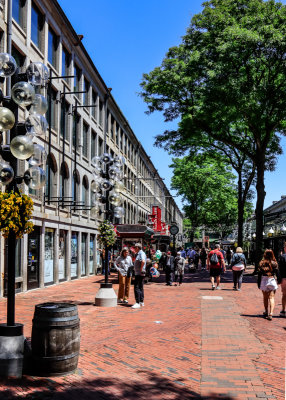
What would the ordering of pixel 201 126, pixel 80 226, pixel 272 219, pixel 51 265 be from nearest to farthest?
pixel 51 265, pixel 201 126, pixel 80 226, pixel 272 219

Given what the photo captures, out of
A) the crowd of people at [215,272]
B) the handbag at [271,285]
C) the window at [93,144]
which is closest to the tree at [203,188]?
the window at [93,144]

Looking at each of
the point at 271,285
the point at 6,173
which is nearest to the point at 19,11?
the point at 6,173

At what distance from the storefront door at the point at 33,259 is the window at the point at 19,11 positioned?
326 inches

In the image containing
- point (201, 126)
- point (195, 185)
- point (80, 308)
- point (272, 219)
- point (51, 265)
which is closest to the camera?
point (80, 308)

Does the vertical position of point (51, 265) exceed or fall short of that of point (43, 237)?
it falls short

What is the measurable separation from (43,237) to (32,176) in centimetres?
1362

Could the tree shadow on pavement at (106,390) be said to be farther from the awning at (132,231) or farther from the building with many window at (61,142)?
the awning at (132,231)

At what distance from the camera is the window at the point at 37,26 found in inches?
776

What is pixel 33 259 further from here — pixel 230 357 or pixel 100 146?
pixel 100 146

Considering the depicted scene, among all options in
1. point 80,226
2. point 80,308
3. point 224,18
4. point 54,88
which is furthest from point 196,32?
point 80,308

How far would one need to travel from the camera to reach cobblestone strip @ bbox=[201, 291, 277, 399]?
5.57m

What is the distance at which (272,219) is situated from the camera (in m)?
35.2

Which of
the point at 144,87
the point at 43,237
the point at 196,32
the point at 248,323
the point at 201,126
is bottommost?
the point at 248,323

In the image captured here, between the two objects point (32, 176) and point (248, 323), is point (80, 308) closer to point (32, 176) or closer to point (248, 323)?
point (248, 323)
